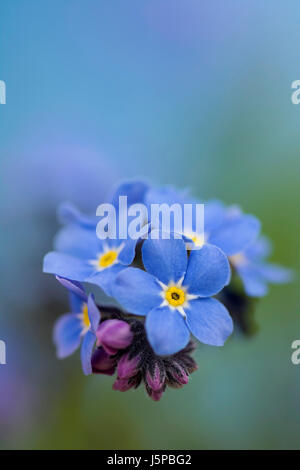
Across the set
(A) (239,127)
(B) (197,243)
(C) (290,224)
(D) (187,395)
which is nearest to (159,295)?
(B) (197,243)

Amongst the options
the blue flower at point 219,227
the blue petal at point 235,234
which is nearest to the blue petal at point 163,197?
the blue flower at point 219,227

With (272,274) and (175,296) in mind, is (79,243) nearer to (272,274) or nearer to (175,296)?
(175,296)

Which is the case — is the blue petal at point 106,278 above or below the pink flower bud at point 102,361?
above

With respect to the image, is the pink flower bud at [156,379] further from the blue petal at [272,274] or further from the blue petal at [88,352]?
the blue petal at [272,274]

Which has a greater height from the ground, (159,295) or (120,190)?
(120,190)

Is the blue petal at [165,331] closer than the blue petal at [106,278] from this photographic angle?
Yes
